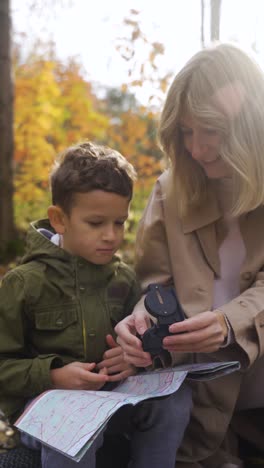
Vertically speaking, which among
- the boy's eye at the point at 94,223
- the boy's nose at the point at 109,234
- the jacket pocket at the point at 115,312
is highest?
the boy's eye at the point at 94,223

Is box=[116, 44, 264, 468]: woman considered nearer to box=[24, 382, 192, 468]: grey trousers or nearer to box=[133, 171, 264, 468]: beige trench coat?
box=[133, 171, 264, 468]: beige trench coat

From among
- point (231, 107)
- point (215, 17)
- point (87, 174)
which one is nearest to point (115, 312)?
point (87, 174)

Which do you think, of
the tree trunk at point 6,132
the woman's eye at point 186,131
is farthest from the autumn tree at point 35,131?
the woman's eye at point 186,131

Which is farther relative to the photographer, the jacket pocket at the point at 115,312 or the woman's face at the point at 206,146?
the jacket pocket at the point at 115,312

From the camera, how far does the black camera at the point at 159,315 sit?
1945 mm

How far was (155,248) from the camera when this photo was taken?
94.3 inches

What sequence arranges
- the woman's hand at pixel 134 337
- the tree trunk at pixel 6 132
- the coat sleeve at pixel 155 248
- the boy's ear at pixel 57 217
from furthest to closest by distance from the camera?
the tree trunk at pixel 6 132 → the coat sleeve at pixel 155 248 → the boy's ear at pixel 57 217 → the woman's hand at pixel 134 337

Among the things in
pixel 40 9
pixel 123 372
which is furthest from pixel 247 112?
pixel 40 9

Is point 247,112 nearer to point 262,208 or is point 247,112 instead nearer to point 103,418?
point 262,208

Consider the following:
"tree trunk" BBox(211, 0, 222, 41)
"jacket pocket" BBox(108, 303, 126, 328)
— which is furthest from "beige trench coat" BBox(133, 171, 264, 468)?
"tree trunk" BBox(211, 0, 222, 41)

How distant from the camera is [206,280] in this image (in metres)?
2.31

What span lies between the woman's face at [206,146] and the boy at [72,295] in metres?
0.24

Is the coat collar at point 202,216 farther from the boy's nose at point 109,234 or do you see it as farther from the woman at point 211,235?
the boy's nose at point 109,234

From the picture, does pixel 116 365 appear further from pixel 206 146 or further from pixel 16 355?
pixel 206 146
